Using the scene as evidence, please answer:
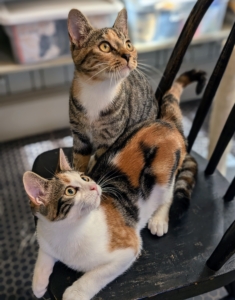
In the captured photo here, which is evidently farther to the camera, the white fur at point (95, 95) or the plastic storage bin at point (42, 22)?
the plastic storage bin at point (42, 22)

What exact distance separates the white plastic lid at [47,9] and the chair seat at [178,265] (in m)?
0.94

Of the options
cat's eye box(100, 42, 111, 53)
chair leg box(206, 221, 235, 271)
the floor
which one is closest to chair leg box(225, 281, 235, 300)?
the floor

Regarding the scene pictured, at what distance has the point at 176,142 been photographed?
87 centimetres

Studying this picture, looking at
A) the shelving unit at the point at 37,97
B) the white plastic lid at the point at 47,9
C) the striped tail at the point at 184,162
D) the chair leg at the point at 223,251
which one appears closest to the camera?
the chair leg at the point at 223,251

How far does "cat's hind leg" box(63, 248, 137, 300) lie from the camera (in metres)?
0.67

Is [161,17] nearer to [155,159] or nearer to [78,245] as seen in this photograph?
[155,159]

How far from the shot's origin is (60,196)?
2.23 feet

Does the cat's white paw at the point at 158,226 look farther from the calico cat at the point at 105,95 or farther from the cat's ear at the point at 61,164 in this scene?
the cat's ear at the point at 61,164

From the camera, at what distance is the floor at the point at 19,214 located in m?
1.18

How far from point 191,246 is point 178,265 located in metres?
0.06

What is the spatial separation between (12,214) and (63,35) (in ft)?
2.63

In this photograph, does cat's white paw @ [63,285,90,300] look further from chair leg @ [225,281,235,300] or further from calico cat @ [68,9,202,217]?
chair leg @ [225,281,235,300]

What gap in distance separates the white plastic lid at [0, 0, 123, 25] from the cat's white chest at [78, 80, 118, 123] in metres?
0.69

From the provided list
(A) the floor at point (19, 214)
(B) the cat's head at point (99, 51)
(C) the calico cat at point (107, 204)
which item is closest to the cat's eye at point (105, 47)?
(B) the cat's head at point (99, 51)
